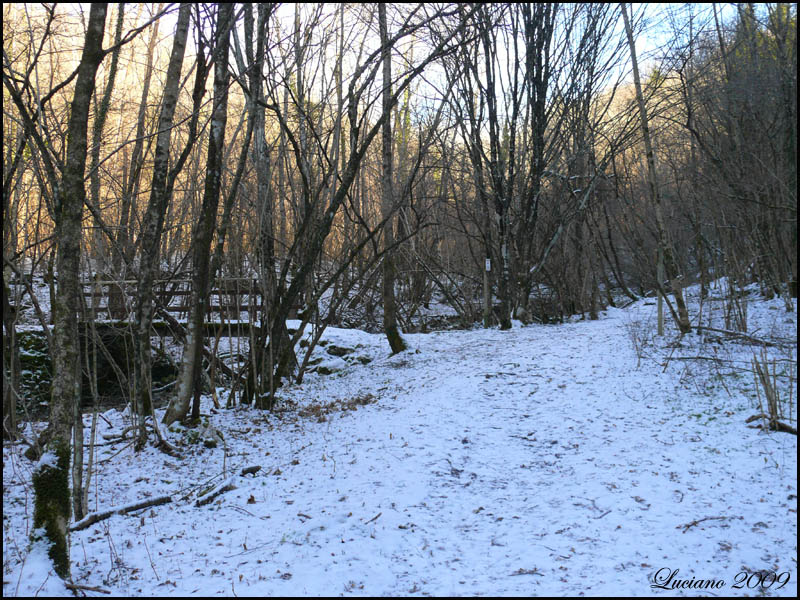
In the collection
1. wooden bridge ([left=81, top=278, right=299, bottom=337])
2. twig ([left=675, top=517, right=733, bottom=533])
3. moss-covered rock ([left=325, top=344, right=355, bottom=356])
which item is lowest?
twig ([left=675, top=517, right=733, bottom=533])

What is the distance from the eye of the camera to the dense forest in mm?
3881

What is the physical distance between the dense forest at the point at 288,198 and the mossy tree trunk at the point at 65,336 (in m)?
0.01

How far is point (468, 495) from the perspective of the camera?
3.71 meters

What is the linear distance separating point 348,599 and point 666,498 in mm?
2228

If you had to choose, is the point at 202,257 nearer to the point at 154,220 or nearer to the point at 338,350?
the point at 154,220

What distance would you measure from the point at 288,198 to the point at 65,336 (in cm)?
598

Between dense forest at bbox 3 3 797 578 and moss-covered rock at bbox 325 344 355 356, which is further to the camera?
moss-covered rock at bbox 325 344 355 356

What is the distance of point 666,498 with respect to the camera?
347 cm

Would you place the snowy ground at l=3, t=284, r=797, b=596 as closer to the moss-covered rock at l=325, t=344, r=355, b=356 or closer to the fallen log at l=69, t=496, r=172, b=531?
the fallen log at l=69, t=496, r=172, b=531

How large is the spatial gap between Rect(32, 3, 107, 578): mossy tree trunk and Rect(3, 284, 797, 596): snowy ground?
5.8 inches

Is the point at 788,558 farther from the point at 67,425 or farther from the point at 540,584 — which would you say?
the point at 67,425

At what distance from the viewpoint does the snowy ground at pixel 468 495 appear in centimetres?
271

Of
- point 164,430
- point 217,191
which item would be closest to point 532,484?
point 164,430

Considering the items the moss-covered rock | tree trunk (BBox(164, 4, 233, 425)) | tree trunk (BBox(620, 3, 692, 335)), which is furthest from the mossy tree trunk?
the moss-covered rock
